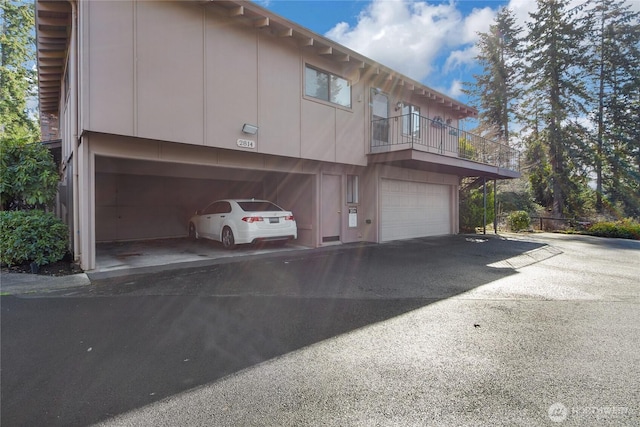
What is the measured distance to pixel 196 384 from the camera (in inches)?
111

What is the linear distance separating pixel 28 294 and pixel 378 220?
9.63 meters

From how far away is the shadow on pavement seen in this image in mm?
2729

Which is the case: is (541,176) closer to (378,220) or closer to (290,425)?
(378,220)

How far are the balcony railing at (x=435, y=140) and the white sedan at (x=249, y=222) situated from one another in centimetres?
426

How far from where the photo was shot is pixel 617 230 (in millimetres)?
16125

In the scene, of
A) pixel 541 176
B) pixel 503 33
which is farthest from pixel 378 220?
pixel 503 33

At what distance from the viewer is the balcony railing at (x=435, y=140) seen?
12445mm

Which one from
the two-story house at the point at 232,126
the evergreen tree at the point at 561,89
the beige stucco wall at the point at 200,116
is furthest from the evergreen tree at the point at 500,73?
the beige stucco wall at the point at 200,116

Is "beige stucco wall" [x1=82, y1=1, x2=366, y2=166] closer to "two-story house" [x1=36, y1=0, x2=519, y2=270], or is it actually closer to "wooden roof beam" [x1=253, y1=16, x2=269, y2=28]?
"two-story house" [x1=36, y1=0, x2=519, y2=270]

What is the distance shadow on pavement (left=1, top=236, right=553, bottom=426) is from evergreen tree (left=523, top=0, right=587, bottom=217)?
813 inches

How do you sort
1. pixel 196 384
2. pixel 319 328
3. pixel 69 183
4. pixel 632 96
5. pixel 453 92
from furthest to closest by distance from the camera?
pixel 453 92 → pixel 632 96 → pixel 69 183 → pixel 319 328 → pixel 196 384

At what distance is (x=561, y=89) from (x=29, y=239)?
99.0ft

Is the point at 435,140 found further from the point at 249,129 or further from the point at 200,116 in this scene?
the point at 200,116

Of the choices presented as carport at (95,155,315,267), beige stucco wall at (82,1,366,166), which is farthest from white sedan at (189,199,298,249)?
beige stucco wall at (82,1,366,166)
